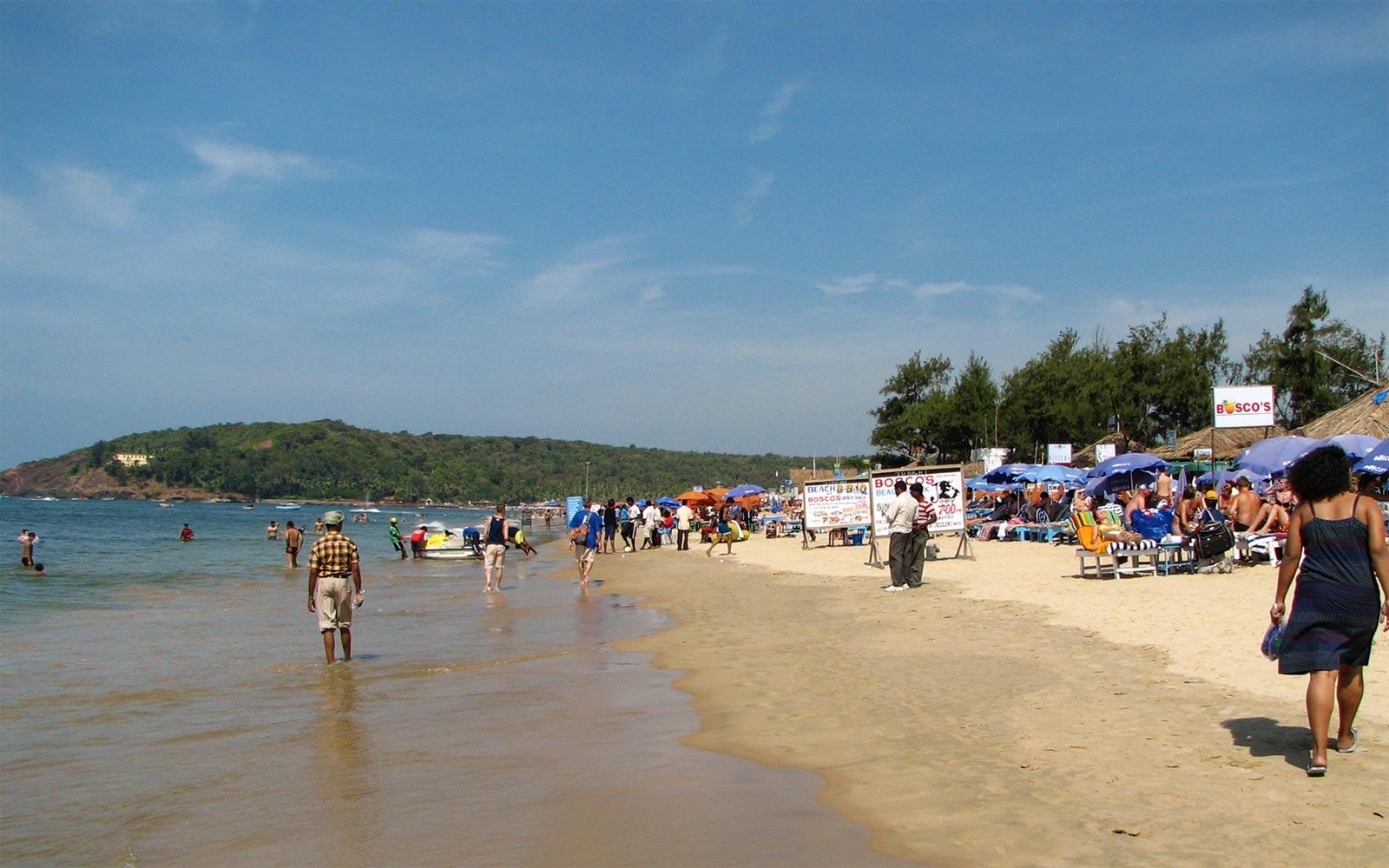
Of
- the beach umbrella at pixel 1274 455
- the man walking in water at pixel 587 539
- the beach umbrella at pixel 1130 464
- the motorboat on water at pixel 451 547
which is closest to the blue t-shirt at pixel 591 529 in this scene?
the man walking in water at pixel 587 539

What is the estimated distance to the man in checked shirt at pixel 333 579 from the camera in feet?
31.9

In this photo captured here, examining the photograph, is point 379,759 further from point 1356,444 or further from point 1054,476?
point 1054,476

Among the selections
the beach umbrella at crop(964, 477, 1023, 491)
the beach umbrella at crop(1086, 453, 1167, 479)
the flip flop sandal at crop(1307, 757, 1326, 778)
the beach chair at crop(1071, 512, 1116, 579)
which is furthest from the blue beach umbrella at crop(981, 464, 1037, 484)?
the flip flop sandal at crop(1307, 757, 1326, 778)

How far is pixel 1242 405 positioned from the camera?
28016 mm

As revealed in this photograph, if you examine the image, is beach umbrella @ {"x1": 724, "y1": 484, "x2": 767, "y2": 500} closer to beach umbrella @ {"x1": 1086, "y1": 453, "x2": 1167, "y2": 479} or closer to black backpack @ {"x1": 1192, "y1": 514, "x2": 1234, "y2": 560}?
beach umbrella @ {"x1": 1086, "y1": 453, "x2": 1167, "y2": 479}

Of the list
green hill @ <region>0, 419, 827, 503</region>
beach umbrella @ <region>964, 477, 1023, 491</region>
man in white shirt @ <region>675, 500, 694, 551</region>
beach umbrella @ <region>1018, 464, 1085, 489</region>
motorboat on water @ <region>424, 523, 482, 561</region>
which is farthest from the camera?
green hill @ <region>0, 419, 827, 503</region>

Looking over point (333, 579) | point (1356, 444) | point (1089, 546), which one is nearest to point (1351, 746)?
point (333, 579)

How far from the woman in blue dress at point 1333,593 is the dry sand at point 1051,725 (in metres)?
0.32

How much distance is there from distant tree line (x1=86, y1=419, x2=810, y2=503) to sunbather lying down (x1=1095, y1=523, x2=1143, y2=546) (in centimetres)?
12488

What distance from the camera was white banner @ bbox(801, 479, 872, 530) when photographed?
76.2ft

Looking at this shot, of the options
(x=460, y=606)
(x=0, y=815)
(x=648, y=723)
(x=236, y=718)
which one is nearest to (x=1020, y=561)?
(x=460, y=606)

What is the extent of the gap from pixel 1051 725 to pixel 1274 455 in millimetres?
16926

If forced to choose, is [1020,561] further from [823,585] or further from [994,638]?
[994,638]

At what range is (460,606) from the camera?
54.0ft
